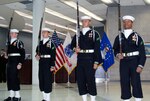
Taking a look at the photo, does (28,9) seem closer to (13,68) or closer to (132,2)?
(132,2)

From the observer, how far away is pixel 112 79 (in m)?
14.8

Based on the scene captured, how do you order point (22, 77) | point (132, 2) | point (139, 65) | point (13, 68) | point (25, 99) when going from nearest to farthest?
point (139, 65), point (13, 68), point (25, 99), point (22, 77), point (132, 2)

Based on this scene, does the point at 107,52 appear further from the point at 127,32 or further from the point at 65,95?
the point at 127,32

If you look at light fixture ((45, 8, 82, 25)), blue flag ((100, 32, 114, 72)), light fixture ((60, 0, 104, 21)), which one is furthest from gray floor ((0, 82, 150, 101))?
light fixture ((45, 8, 82, 25))

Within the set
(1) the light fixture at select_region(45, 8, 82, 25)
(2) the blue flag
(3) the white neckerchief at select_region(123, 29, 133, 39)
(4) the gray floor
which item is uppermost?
(1) the light fixture at select_region(45, 8, 82, 25)

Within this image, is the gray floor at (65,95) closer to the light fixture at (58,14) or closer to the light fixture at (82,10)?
the light fixture at (82,10)

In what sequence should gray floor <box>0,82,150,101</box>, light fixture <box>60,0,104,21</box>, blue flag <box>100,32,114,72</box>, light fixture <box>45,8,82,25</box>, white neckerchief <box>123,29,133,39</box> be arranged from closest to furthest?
white neckerchief <box>123,29,133,39</box> < gray floor <box>0,82,150,101</box> < blue flag <box>100,32,114,72</box> < light fixture <box>60,0,104,21</box> < light fixture <box>45,8,82,25</box>

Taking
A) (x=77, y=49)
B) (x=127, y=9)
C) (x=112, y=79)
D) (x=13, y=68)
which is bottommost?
(x=112, y=79)

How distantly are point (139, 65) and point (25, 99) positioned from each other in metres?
3.30

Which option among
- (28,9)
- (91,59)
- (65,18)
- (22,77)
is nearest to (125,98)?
(91,59)

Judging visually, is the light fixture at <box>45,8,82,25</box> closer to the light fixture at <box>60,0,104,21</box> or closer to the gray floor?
the light fixture at <box>60,0,104,21</box>

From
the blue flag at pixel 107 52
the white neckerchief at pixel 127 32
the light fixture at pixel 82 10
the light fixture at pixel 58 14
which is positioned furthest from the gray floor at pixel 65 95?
the light fixture at pixel 58 14

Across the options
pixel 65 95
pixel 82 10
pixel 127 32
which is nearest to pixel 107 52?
pixel 65 95

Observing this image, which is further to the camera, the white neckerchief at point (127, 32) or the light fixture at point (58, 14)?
the light fixture at point (58, 14)
